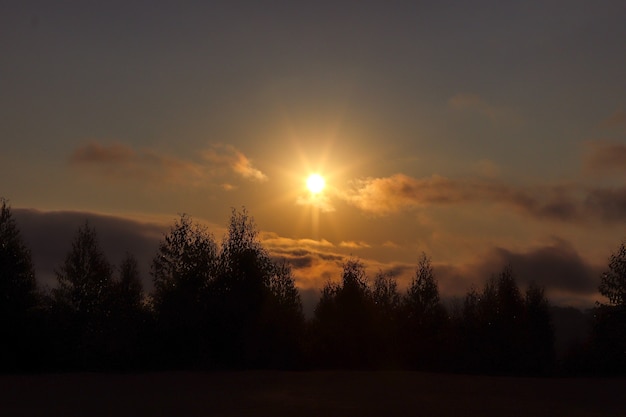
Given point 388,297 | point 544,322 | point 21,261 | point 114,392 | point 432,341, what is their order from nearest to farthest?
point 114,392
point 21,261
point 432,341
point 388,297
point 544,322

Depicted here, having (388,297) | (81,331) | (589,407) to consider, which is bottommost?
(589,407)

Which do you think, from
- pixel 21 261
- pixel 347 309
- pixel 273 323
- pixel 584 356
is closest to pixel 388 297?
pixel 347 309

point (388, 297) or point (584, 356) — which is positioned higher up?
point (388, 297)

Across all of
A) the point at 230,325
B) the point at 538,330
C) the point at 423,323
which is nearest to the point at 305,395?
the point at 230,325

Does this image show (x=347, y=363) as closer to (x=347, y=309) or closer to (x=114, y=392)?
(x=347, y=309)

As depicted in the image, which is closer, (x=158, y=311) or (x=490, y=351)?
(x=158, y=311)

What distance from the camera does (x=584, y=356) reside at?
53219 millimetres

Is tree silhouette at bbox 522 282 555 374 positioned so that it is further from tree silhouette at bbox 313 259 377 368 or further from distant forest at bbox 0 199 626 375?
tree silhouette at bbox 313 259 377 368

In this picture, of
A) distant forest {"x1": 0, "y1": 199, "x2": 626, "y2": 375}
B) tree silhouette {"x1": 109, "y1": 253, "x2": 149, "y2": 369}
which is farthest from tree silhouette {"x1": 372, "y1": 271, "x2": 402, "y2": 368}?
tree silhouette {"x1": 109, "y1": 253, "x2": 149, "y2": 369}

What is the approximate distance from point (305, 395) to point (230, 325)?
18.6 meters

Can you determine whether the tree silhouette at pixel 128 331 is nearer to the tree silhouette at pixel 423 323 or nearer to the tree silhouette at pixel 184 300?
the tree silhouette at pixel 184 300

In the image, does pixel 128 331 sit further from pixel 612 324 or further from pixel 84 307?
pixel 612 324

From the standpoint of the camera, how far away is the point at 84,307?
46469mm

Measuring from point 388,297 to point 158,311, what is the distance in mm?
27426
